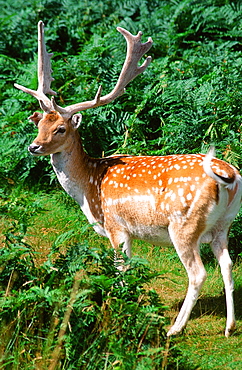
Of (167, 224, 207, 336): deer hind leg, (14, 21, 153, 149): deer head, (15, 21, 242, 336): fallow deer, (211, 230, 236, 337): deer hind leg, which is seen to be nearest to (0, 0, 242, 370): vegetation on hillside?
(167, 224, 207, 336): deer hind leg

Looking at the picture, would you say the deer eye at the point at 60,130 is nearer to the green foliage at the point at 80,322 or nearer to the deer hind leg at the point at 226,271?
the green foliage at the point at 80,322

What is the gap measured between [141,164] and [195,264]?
1.19 meters

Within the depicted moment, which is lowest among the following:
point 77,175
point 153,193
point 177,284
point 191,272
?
point 177,284

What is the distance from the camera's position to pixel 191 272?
5133 millimetres

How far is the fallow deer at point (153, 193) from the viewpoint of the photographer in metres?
5.01

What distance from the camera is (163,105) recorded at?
7816mm

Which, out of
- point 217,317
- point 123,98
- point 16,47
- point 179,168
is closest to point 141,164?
point 179,168

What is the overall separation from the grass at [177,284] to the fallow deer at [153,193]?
21 cm

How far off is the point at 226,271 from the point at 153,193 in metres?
0.99

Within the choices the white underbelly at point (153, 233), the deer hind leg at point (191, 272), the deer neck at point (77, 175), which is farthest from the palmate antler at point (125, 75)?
the deer hind leg at point (191, 272)

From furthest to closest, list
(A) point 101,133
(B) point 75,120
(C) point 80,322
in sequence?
(A) point 101,133 → (B) point 75,120 → (C) point 80,322

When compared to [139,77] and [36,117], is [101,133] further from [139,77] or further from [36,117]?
[36,117]

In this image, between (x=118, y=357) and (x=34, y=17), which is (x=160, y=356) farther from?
(x=34, y=17)

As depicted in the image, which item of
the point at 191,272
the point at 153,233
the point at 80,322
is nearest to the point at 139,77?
the point at 153,233
